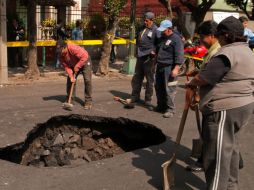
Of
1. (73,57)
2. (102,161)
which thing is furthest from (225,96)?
(73,57)

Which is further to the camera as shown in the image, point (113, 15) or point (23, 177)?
point (113, 15)

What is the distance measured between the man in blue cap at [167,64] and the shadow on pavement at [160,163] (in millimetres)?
1608

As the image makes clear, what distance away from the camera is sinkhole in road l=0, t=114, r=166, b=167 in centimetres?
668

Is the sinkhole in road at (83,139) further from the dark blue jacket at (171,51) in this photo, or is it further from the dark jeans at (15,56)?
the dark jeans at (15,56)

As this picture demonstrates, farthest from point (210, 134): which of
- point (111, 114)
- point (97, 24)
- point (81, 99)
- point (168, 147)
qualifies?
point (97, 24)

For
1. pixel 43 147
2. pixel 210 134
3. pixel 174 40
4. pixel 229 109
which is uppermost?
pixel 174 40

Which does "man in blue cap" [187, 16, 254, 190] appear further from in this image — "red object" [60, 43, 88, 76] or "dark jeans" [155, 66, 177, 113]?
"red object" [60, 43, 88, 76]

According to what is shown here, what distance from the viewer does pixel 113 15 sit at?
12.5 m

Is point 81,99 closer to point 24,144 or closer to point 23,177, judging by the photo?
point 24,144

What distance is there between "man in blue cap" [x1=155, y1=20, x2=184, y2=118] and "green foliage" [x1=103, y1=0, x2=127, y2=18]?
4.59m

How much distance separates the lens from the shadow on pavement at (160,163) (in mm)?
4961

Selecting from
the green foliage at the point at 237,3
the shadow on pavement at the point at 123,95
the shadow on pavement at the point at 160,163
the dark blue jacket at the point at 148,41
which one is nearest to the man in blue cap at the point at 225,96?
the shadow on pavement at the point at 160,163

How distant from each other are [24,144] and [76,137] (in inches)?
44.3

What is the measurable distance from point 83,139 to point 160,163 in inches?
88.3
